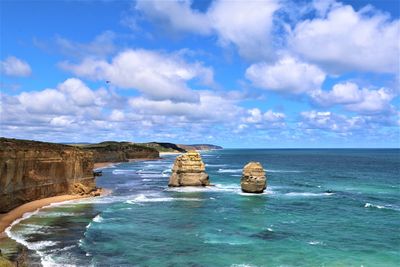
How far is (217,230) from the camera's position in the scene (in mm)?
47938

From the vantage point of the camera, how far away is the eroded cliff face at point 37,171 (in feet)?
184

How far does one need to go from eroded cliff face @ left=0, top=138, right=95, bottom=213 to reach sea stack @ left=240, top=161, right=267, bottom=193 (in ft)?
87.1

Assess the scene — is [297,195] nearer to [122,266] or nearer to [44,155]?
[44,155]

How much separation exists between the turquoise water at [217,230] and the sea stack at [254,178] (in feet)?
6.07

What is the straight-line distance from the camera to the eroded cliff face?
5594 centimetres

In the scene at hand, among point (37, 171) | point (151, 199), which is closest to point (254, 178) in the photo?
point (151, 199)

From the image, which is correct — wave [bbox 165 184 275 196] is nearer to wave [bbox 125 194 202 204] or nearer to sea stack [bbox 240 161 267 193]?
sea stack [bbox 240 161 267 193]

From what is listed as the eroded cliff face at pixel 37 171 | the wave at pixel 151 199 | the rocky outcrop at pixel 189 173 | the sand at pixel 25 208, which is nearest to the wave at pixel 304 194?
the rocky outcrop at pixel 189 173

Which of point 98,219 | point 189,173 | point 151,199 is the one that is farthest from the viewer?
point 189,173

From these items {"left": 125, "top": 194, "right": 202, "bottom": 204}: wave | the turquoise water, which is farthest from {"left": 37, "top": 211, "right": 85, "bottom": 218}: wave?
{"left": 125, "top": 194, "right": 202, "bottom": 204}: wave

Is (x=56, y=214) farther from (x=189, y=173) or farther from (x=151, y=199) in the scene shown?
(x=189, y=173)

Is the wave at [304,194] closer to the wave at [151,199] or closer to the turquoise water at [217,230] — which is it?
the turquoise water at [217,230]

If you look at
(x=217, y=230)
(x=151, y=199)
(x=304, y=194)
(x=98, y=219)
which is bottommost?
(x=217, y=230)

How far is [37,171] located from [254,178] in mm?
33928
